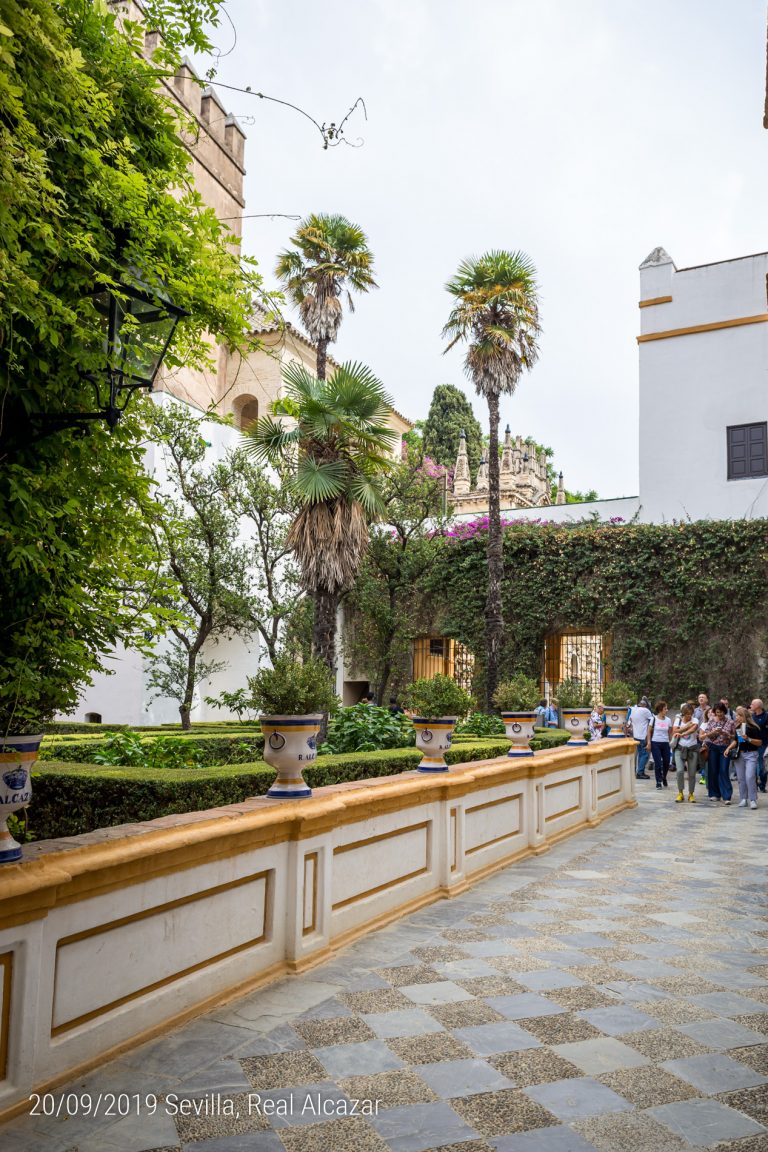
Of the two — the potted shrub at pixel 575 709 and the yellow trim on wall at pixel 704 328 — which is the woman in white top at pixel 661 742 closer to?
the potted shrub at pixel 575 709

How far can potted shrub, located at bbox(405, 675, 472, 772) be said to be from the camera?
22.4 feet

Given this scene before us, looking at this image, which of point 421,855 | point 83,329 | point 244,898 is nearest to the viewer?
point 83,329

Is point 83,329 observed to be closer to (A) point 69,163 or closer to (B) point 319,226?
(A) point 69,163

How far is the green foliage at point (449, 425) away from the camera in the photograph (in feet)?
167

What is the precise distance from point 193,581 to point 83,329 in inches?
540

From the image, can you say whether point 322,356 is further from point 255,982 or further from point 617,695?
A: point 255,982

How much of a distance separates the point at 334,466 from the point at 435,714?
906 centimetres

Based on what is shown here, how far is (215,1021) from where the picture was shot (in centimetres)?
388

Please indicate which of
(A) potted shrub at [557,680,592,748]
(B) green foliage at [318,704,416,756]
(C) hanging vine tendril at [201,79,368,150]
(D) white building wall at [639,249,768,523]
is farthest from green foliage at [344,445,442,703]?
(C) hanging vine tendril at [201,79,368,150]

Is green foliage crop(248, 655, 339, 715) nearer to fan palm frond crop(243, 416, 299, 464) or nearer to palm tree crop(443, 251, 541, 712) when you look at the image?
fan palm frond crop(243, 416, 299, 464)

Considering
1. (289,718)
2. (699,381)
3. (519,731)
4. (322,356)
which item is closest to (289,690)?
(289,718)

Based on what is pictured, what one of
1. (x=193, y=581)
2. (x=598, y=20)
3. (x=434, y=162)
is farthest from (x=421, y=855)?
(x=193, y=581)

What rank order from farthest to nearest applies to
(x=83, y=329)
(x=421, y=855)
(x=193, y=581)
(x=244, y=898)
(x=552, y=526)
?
(x=552, y=526)
(x=193, y=581)
(x=421, y=855)
(x=244, y=898)
(x=83, y=329)

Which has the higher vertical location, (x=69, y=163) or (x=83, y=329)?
(x=69, y=163)
